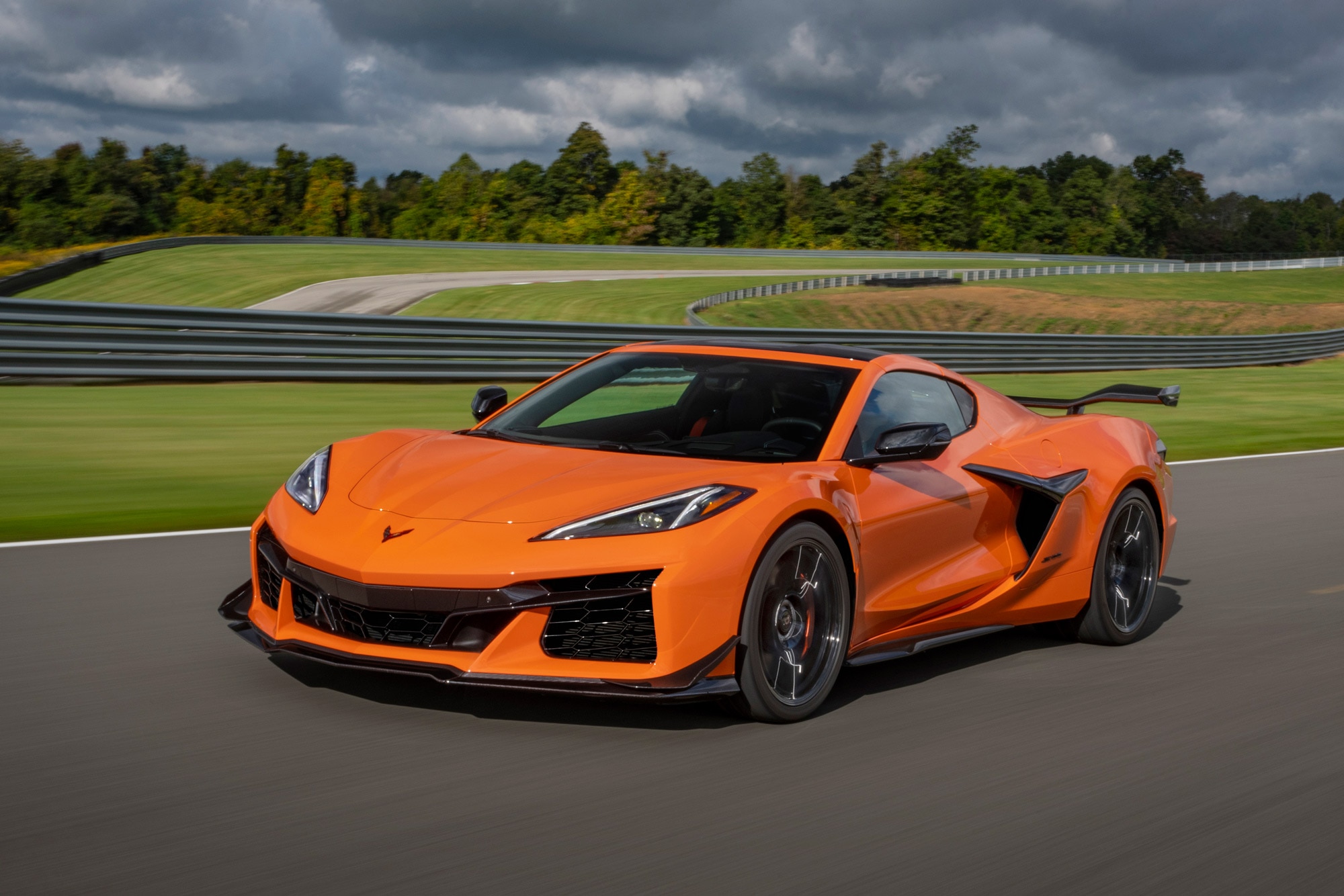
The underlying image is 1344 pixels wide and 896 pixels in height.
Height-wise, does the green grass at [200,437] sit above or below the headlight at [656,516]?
below

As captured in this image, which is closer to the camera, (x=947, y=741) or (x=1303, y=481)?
(x=947, y=741)

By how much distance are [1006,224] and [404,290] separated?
296ft

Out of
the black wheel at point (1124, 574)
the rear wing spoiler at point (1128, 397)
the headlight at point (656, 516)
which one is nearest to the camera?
the headlight at point (656, 516)

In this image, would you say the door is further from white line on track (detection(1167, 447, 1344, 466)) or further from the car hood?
white line on track (detection(1167, 447, 1344, 466))

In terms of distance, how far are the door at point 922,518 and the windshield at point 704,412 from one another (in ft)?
0.71

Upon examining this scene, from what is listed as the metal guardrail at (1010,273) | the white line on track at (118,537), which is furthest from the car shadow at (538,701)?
the metal guardrail at (1010,273)

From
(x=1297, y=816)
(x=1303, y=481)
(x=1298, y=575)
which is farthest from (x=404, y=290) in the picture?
(x=1297, y=816)

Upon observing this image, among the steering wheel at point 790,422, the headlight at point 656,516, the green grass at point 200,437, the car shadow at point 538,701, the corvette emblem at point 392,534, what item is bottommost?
the green grass at point 200,437

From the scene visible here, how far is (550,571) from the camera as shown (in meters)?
4.23

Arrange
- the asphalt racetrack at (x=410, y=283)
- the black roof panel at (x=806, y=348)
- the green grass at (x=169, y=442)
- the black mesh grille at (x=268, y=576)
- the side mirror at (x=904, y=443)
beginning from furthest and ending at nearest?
the asphalt racetrack at (x=410, y=283) < the green grass at (x=169, y=442) < the black roof panel at (x=806, y=348) < the side mirror at (x=904, y=443) < the black mesh grille at (x=268, y=576)

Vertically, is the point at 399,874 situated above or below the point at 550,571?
below

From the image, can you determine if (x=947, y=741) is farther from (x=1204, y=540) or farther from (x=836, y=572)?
(x=1204, y=540)

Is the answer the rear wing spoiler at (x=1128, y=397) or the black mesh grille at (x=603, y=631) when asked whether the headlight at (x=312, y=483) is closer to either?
the black mesh grille at (x=603, y=631)

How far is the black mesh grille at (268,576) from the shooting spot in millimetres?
4723
